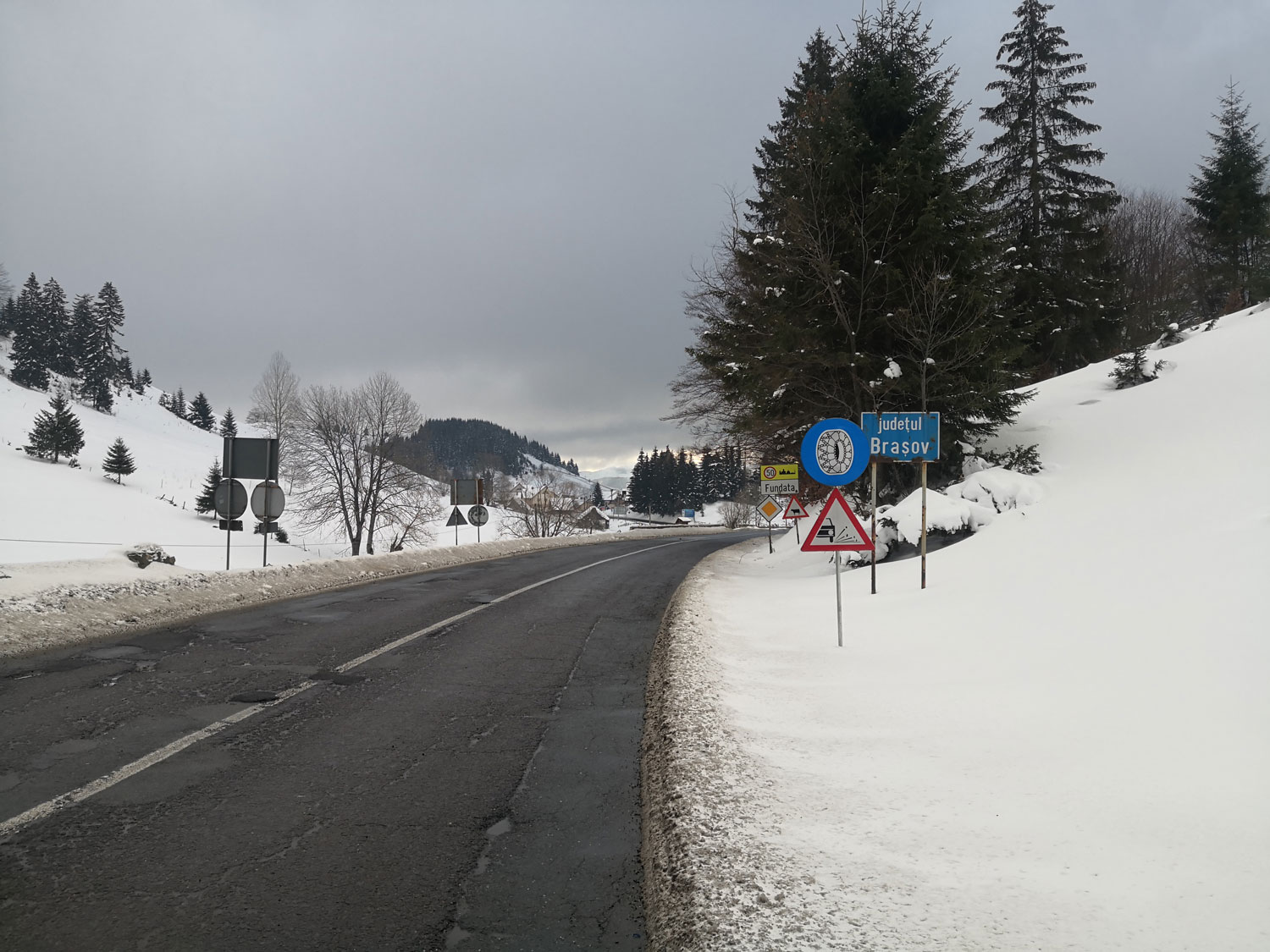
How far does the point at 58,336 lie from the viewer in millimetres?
95562

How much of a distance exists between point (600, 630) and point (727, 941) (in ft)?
23.2

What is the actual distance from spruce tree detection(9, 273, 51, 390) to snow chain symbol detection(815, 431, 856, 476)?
11199cm

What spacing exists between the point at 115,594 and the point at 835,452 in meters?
10.1

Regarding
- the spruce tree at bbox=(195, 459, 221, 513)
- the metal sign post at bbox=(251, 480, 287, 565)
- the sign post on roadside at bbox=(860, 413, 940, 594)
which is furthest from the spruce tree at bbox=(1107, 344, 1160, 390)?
the spruce tree at bbox=(195, 459, 221, 513)

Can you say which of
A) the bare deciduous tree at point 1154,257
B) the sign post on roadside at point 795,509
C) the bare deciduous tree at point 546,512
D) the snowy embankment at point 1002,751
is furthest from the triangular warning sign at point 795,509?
the bare deciduous tree at point 546,512

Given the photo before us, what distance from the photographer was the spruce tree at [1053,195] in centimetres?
2605

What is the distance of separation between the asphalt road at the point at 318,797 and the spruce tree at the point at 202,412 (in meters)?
155

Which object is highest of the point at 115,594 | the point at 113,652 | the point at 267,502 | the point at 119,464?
the point at 119,464

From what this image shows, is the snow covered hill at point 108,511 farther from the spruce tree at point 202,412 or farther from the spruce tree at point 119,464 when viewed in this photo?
the spruce tree at point 202,412

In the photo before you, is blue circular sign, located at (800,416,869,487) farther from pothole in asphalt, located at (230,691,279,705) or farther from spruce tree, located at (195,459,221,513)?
spruce tree, located at (195,459,221,513)

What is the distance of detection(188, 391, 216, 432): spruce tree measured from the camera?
13762cm

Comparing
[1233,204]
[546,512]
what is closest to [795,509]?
[1233,204]

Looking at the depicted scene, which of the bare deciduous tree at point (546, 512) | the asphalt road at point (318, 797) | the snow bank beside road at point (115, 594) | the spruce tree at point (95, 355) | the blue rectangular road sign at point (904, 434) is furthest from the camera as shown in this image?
the spruce tree at point (95, 355)

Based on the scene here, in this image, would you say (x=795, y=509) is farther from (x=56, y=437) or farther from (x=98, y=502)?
(x=56, y=437)
